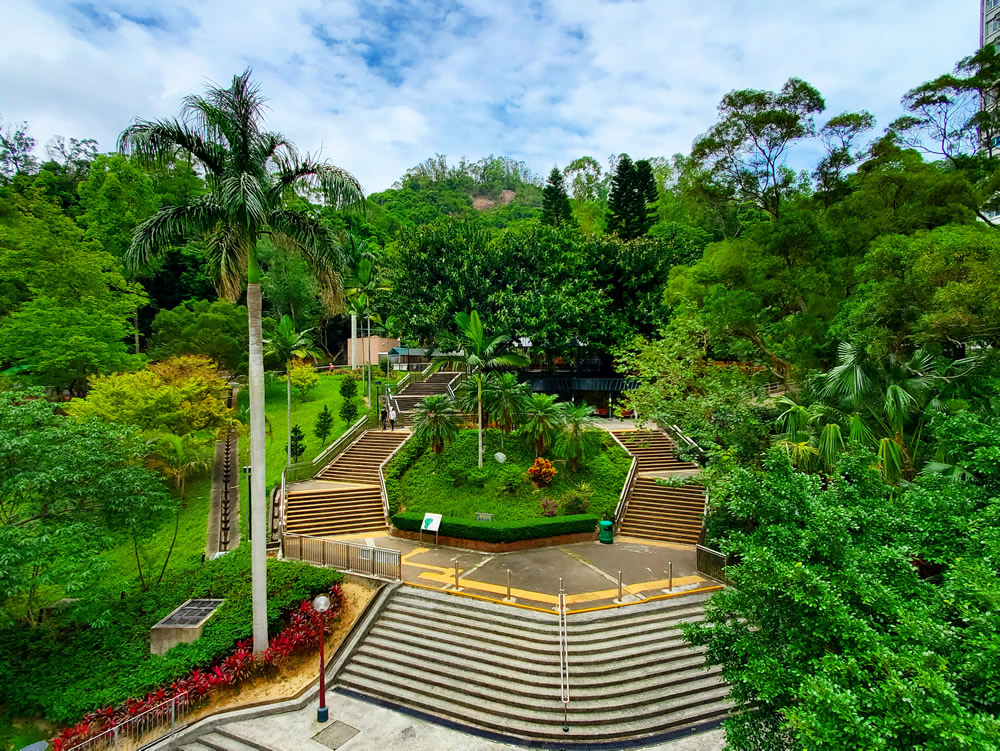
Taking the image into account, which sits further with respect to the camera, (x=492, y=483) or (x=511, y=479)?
(x=492, y=483)

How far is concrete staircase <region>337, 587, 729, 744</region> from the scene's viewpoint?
991cm

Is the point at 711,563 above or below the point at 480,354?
below

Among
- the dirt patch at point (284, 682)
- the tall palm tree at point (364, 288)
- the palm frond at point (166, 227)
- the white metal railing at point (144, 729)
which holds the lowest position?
the dirt patch at point (284, 682)

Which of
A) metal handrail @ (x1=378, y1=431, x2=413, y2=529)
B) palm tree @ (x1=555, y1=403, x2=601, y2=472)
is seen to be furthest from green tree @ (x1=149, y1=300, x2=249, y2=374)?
palm tree @ (x1=555, y1=403, x2=601, y2=472)

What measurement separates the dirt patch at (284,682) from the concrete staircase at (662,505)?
10527 millimetres

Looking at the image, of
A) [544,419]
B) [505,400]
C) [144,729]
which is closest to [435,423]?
[505,400]

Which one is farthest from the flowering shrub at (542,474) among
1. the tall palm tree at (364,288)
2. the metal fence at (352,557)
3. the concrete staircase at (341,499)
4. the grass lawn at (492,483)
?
the tall palm tree at (364,288)

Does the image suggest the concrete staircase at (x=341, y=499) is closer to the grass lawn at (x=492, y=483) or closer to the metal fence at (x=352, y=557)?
the grass lawn at (x=492, y=483)

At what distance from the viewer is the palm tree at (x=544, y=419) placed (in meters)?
20.7

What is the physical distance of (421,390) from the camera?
104 ft

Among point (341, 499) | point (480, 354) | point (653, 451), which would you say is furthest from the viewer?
point (653, 451)

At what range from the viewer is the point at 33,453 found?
10586 millimetres

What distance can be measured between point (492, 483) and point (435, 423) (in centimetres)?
348

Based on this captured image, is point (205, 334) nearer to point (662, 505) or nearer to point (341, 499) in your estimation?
point (341, 499)
